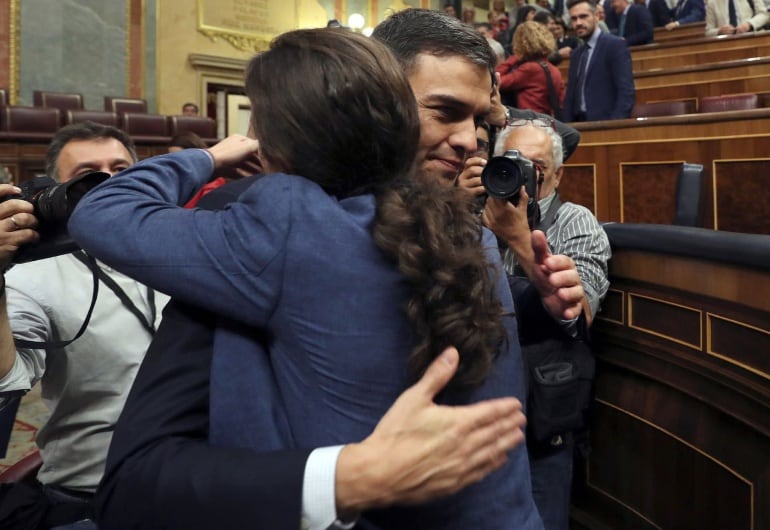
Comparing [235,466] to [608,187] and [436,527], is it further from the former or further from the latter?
[608,187]

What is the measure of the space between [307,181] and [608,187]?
2.31 meters

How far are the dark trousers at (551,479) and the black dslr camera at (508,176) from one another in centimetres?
42

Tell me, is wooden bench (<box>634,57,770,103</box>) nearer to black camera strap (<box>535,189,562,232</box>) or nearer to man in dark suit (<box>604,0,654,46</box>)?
man in dark suit (<box>604,0,654,46</box>)

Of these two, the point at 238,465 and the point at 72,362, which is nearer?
the point at 238,465

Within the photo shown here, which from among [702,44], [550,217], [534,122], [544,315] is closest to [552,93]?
[534,122]

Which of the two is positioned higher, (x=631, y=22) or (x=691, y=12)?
(x=691, y=12)

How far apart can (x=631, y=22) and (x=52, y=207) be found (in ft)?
16.3

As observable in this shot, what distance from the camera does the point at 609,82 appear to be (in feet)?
9.96

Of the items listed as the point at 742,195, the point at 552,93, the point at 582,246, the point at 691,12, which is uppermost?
the point at 691,12

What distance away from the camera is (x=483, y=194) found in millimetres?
1071

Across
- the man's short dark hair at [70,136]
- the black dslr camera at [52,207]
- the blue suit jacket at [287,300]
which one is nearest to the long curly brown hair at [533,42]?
the man's short dark hair at [70,136]

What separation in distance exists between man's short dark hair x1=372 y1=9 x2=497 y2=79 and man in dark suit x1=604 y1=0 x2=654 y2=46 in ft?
14.6

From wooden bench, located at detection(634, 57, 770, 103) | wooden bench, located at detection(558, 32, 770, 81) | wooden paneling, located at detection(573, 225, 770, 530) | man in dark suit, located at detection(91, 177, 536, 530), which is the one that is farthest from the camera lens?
wooden bench, located at detection(558, 32, 770, 81)

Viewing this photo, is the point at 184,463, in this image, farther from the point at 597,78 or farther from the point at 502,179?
the point at 597,78
